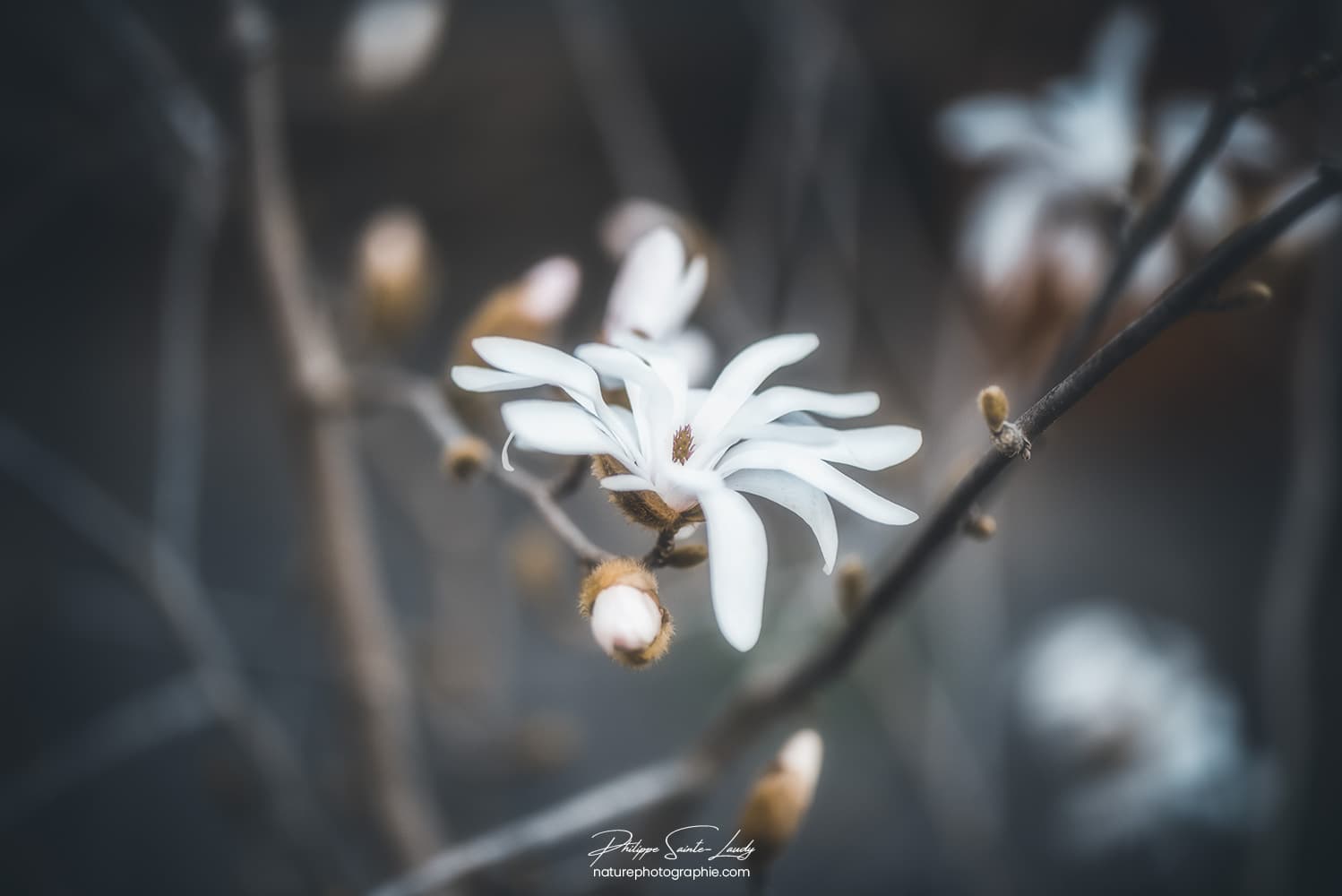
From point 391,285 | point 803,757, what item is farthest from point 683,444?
point 391,285

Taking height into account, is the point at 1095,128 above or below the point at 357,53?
below

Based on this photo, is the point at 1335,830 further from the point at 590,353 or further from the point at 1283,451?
the point at 590,353

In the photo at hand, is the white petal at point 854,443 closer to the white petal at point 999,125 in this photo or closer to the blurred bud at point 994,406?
the blurred bud at point 994,406

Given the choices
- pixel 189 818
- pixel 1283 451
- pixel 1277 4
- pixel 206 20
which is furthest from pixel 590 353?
pixel 1283 451

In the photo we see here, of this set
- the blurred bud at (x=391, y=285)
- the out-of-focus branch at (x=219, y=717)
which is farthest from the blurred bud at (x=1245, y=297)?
the out-of-focus branch at (x=219, y=717)

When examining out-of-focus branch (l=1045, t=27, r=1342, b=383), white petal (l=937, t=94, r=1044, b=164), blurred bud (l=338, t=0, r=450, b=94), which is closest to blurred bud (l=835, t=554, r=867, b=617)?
out-of-focus branch (l=1045, t=27, r=1342, b=383)

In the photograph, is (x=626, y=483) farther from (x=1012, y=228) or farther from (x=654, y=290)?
(x=1012, y=228)
